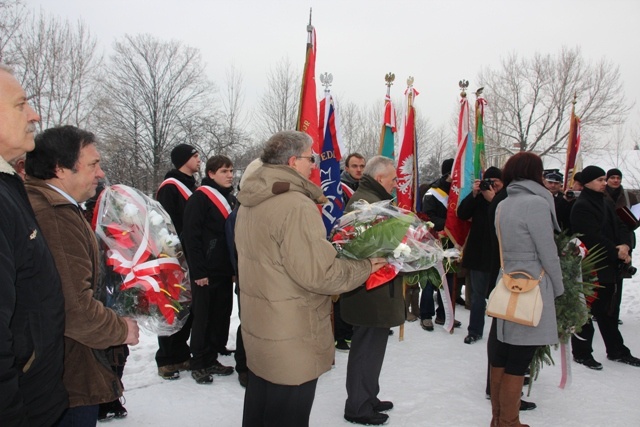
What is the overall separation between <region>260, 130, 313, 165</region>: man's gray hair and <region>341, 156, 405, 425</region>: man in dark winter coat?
1.03 meters

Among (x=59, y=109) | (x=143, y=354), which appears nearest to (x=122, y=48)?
(x=59, y=109)

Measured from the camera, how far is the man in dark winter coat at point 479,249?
233 inches

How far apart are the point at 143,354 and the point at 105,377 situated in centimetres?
330

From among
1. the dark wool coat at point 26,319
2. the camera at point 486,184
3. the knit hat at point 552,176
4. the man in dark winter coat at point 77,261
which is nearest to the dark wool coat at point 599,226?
the camera at point 486,184

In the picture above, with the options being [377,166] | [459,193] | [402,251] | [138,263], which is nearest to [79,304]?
[138,263]

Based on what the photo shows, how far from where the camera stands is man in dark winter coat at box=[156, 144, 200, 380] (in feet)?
15.2

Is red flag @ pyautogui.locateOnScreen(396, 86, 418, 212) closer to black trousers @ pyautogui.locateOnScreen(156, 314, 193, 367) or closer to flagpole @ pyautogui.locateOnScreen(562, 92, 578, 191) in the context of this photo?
black trousers @ pyautogui.locateOnScreen(156, 314, 193, 367)

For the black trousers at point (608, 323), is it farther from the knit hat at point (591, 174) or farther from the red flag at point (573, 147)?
the red flag at point (573, 147)

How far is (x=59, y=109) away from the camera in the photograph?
1032 inches

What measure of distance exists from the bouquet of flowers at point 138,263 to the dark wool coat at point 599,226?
4.52m

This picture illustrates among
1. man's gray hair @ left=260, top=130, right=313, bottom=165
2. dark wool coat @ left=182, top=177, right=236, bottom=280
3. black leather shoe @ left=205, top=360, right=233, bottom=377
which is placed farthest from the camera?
black leather shoe @ left=205, top=360, right=233, bottom=377

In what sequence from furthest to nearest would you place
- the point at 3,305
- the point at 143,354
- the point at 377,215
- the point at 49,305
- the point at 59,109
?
Result: the point at 59,109 < the point at 143,354 < the point at 377,215 < the point at 49,305 < the point at 3,305

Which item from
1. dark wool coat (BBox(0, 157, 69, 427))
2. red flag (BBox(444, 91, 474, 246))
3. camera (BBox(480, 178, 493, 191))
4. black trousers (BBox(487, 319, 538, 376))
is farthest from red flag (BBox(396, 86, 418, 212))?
dark wool coat (BBox(0, 157, 69, 427))

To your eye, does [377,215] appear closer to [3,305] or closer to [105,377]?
[105,377]
